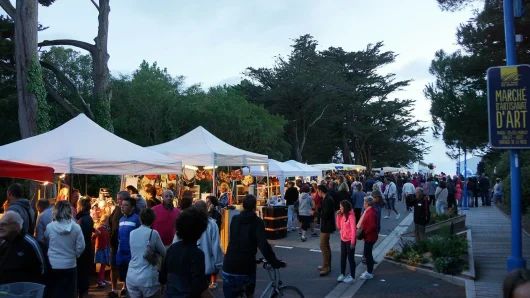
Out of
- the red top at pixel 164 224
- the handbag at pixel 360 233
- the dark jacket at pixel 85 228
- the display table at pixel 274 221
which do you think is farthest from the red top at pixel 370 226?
the display table at pixel 274 221

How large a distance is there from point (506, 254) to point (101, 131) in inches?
381

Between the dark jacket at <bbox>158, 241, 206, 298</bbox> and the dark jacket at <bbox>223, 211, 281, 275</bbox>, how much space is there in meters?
1.36

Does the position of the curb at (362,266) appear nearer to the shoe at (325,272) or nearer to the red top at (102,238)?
the shoe at (325,272)

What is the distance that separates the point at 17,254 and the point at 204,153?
29.3ft

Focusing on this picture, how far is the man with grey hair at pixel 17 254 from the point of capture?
14.9 ft

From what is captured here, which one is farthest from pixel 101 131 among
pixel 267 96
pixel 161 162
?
pixel 267 96

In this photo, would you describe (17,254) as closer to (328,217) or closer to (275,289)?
(275,289)

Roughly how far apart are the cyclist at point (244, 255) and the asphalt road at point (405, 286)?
344cm

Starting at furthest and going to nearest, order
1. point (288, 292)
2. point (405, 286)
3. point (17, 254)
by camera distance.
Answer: point (405, 286)
point (288, 292)
point (17, 254)

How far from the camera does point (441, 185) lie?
1814 centimetres

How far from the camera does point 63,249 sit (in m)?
5.64

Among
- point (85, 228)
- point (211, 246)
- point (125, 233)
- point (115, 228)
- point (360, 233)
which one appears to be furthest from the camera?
point (360, 233)

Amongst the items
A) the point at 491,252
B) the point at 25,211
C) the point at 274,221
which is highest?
the point at 25,211

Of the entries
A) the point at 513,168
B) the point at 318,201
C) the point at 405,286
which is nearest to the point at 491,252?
the point at 513,168
